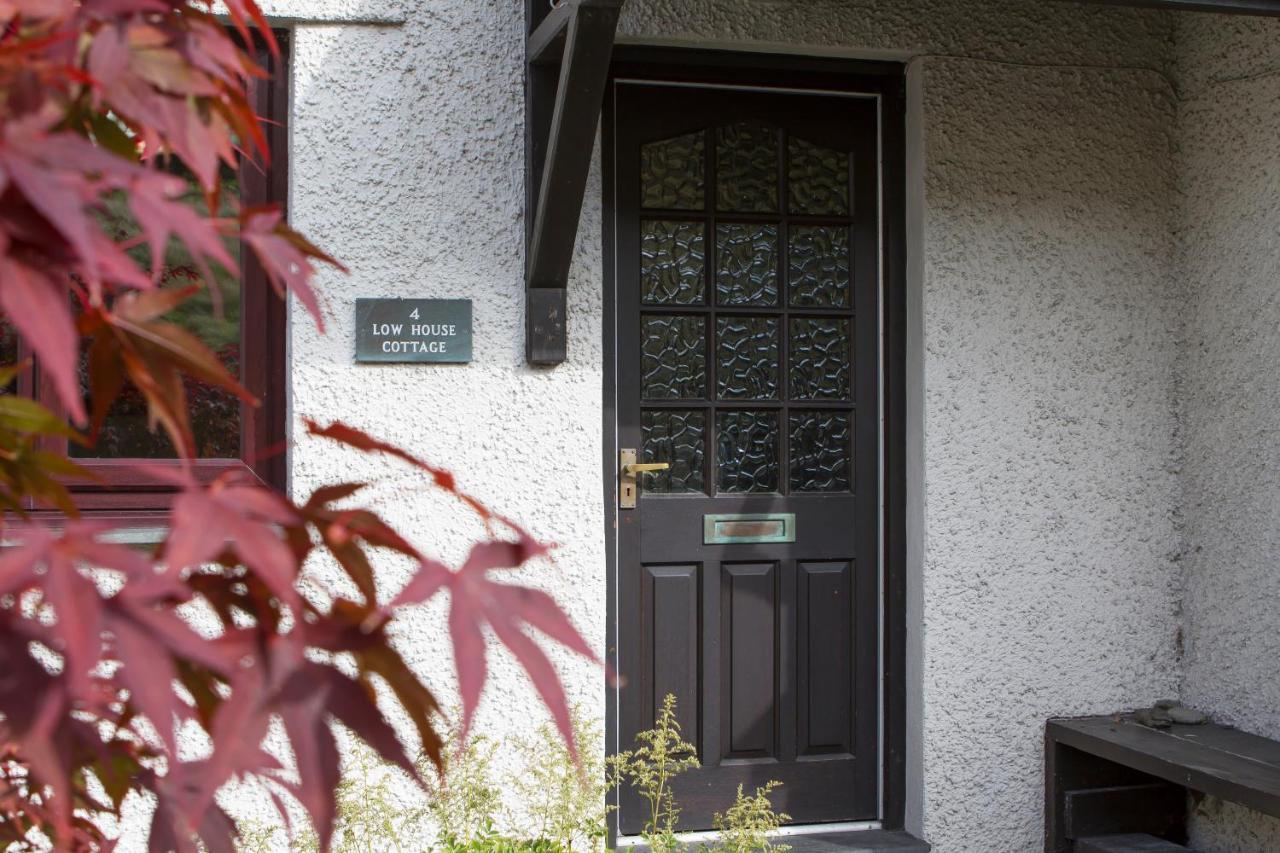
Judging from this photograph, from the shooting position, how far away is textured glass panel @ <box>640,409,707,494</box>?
166 inches

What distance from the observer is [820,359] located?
14.3ft

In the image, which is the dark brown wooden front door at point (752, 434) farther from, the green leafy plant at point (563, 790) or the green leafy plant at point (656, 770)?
the green leafy plant at point (563, 790)

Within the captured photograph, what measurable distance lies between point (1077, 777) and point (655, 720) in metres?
1.42

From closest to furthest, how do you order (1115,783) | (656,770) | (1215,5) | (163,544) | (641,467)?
(163,544), (1215,5), (656,770), (641,467), (1115,783)

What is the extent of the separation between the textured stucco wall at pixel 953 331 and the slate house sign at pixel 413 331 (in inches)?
1.7

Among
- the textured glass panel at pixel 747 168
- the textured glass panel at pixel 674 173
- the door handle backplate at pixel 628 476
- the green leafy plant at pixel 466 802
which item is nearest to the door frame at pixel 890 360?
the textured glass panel at pixel 747 168

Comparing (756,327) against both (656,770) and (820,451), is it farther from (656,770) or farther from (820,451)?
(656,770)

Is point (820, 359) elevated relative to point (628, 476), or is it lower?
elevated

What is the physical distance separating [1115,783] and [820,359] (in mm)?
1729

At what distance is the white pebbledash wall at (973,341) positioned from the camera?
382cm

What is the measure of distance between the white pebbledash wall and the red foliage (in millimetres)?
2653

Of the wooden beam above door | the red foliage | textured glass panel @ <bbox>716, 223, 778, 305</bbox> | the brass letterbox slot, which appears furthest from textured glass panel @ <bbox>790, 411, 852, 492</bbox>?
the red foliage

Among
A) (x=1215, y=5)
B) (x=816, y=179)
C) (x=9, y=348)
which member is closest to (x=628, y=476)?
(x=816, y=179)

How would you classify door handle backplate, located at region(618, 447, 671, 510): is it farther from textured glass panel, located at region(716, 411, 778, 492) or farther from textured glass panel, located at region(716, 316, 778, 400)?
textured glass panel, located at region(716, 316, 778, 400)
